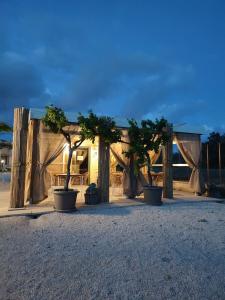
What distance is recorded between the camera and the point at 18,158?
20.0 feet

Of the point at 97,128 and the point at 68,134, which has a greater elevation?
the point at 97,128

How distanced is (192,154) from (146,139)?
2558mm

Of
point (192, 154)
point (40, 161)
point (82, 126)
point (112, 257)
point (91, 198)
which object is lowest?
point (112, 257)

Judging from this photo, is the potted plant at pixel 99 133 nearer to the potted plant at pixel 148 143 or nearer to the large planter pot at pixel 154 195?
the potted plant at pixel 148 143

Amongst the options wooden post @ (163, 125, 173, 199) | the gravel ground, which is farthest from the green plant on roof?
wooden post @ (163, 125, 173, 199)

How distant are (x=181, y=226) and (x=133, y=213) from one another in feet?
4.44

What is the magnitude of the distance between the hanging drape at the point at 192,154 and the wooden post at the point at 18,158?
202 inches

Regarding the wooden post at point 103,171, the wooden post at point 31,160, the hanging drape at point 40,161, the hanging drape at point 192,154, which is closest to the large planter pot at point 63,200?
the hanging drape at point 40,161

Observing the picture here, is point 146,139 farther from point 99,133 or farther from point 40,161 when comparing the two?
point 40,161

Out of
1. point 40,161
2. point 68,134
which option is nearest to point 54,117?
point 68,134

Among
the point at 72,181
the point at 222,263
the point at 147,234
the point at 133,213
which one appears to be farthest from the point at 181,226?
the point at 72,181

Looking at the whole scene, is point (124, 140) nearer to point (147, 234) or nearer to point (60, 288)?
point (147, 234)

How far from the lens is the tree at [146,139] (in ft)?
22.5

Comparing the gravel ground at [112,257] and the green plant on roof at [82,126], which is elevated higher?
the green plant on roof at [82,126]
